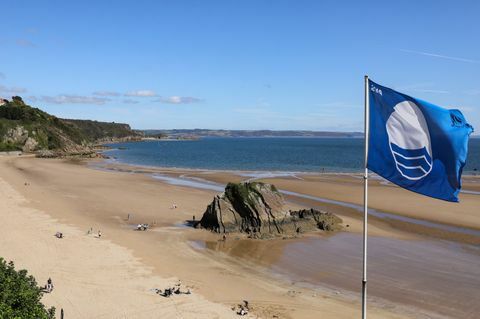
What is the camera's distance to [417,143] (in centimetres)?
945

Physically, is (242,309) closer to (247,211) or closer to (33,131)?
(247,211)

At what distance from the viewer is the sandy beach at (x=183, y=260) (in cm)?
1766

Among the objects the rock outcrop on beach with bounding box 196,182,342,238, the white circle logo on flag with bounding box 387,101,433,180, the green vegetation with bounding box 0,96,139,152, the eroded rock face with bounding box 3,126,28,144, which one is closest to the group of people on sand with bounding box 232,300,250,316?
the white circle logo on flag with bounding box 387,101,433,180

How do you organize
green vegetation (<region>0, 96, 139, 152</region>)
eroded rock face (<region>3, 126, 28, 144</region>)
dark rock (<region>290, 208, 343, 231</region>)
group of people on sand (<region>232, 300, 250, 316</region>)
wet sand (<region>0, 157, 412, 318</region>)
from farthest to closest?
green vegetation (<region>0, 96, 139, 152</region>) → eroded rock face (<region>3, 126, 28, 144</region>) → dark rock (<region>290, 208, 343, 231</region>) → wet sand (<region>0, 157, 412, 318</region>) → group of people on sand (<region>232, 300, 250, 316</region>)

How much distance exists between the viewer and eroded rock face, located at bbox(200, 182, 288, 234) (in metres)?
30.5

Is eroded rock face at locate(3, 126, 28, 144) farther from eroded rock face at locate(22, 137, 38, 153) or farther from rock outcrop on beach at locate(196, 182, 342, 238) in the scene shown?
rock outcrop on beach at locate(196, 182, 342, 238)

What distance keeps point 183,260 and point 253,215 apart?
25.3ft

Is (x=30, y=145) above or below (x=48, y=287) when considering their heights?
above

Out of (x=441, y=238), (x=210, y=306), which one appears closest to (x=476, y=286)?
(x=441, y=238)

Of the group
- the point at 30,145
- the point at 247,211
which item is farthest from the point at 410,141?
the point at 30,145

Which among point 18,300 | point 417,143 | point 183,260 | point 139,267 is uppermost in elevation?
point 417,143

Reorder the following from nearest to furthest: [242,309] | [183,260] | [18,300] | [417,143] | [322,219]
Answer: [417,143] < [18,300] < [242,309] < [183,260] < [322,219]

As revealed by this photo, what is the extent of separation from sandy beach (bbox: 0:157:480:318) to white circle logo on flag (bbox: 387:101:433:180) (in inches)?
373

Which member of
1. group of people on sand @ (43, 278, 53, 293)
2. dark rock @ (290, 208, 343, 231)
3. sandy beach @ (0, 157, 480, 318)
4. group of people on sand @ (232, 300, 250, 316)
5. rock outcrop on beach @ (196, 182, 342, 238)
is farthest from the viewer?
dark rock @ (290, 208, 343, 231)
